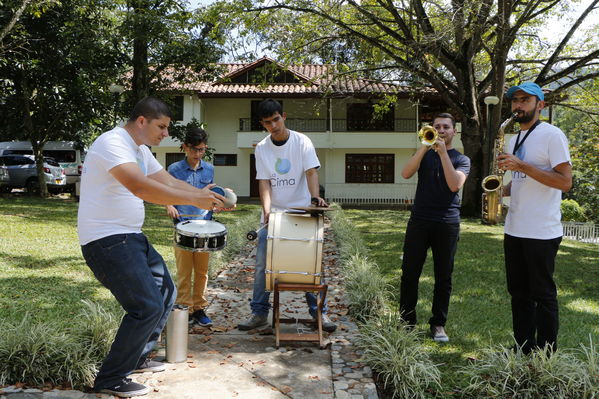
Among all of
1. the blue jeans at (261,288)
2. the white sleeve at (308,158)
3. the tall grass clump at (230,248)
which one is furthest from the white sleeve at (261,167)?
the tall grass clump at (230,248)

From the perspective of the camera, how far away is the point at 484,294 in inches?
278

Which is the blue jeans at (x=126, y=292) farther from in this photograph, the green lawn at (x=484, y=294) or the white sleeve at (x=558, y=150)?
the white sleeve at (x=558, y=150)

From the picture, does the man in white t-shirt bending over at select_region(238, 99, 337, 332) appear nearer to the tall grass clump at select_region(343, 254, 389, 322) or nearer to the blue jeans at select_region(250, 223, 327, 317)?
the blue jeans at select_region(250, 223, 327, 317)

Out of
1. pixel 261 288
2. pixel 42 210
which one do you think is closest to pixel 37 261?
pixel 261 288

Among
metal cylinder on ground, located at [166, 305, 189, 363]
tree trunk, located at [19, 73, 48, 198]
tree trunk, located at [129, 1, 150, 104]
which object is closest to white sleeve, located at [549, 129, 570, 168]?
metal cylinder on ground, located at [166, 305, 189, 363]

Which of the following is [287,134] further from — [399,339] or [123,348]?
[123,348]

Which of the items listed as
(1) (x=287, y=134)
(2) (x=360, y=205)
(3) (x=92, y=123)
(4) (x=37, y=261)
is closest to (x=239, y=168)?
(2) (x=360, y=205)

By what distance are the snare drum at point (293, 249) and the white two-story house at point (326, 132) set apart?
24.0 meters

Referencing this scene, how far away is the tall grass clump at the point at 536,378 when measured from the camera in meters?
3.41

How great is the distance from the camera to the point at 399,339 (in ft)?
13.5

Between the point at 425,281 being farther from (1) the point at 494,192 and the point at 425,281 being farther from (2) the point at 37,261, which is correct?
(2) the point at 37,261

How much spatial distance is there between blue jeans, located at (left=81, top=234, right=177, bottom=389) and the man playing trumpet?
2379 mm

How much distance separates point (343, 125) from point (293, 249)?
26.4 m

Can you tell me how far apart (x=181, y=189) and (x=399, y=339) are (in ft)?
6.68
